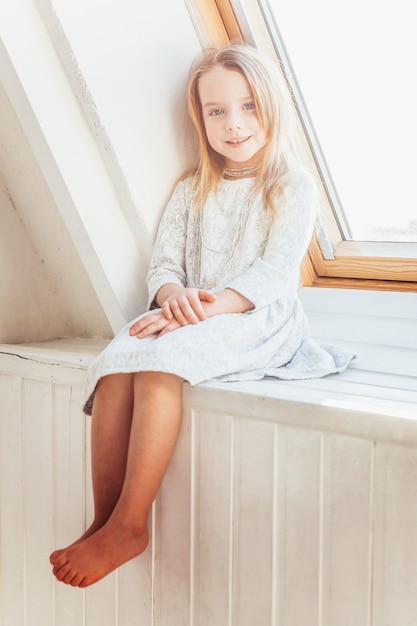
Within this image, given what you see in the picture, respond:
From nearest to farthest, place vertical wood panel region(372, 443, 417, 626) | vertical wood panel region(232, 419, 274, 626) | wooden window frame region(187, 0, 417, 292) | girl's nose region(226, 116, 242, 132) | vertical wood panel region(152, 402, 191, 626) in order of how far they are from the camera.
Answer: vertical wood panel region(372, 443, 417, 626)
vertical wood panel region(232, 419, 274, 626)
vertical wood panel region(152, 402, 191, 626)
girl's nose region(226, 116, 242, 132)
wooden window frame region(187, 0, 417, 292)

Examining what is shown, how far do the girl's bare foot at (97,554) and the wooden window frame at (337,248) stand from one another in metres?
0.79

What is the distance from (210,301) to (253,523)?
396 millimetres

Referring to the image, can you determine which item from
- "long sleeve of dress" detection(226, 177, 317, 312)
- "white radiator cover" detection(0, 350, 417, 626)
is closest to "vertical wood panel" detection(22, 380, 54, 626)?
"white radiator cover" detection(0, 350, 417, 626)

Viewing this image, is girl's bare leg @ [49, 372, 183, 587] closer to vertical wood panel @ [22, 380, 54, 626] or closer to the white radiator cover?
the white radiator cover

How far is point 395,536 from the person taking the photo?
102cm

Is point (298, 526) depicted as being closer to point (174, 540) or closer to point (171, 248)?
point (174, 540)

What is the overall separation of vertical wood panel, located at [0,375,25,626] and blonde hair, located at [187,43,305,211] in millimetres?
599

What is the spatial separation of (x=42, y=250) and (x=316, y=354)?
708 millimetres

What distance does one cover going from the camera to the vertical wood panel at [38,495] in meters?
1.52

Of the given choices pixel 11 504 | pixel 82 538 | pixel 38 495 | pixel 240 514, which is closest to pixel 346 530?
pixel 240 514

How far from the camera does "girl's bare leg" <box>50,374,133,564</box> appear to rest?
1270 mm

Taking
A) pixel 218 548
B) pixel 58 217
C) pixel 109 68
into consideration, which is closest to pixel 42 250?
pixel 58 217

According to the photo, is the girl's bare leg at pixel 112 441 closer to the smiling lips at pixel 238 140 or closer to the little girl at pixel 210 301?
the little girl at pixel 210 301

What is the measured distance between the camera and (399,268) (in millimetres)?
1598
